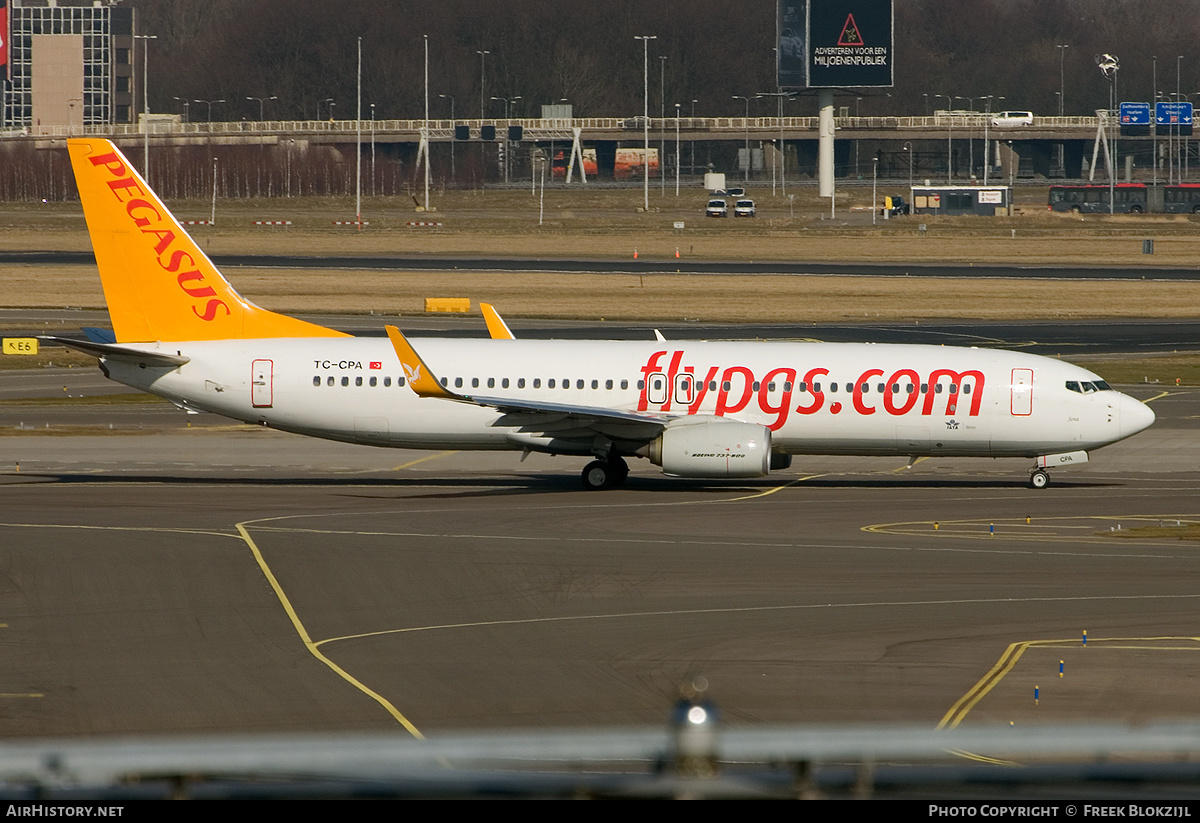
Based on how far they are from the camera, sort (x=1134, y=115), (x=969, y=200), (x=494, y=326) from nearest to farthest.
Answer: (x=494, y=326) < (x=969, y=200) < (x=1134, y=115)

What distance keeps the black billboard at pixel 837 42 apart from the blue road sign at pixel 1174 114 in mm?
43843

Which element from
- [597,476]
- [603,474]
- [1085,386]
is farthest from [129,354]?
[1085,386]

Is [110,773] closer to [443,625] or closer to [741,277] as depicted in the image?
[443,625]

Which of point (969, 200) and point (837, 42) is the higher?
point (837, 42)

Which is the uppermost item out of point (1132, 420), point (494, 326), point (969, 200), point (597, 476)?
point (969, 200)

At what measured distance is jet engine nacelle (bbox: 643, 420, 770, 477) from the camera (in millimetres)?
35125

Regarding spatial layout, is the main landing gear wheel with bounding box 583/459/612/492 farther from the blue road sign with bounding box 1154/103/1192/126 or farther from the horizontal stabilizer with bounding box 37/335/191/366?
the blue road sign with bounding box 1154/103/1192/126

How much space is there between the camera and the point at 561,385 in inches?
1489

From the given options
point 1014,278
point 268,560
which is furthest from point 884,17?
point 268,560

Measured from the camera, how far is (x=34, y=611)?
23719 mm

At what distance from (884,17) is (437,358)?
14888cm

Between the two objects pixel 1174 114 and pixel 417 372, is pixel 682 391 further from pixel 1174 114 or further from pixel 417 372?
pixel 1174 114

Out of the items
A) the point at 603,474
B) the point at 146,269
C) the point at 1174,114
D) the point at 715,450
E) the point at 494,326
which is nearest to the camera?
the point at 715,450

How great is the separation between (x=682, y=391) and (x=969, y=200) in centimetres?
13310
